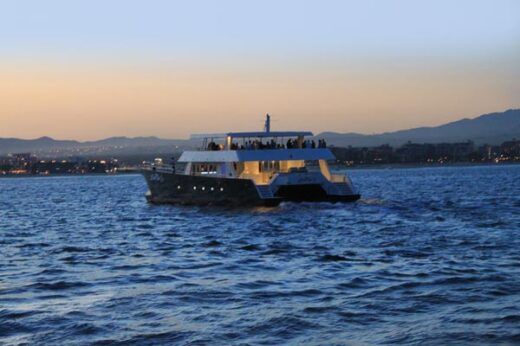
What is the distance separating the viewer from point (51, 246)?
32562mm

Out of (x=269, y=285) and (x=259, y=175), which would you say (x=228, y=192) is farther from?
(x=269, y=285)

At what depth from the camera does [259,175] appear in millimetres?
51969

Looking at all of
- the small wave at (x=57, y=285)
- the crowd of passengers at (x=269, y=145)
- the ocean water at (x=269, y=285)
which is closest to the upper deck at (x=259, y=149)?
the crowd of passengers at (x=269, y=145)

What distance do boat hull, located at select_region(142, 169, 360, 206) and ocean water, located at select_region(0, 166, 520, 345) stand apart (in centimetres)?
1038

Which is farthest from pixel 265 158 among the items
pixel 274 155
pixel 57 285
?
pixel 57 285

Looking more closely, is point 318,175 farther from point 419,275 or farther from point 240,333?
point 240,333

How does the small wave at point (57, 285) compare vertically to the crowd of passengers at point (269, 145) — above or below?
below

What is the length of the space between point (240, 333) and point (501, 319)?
482 centimetres

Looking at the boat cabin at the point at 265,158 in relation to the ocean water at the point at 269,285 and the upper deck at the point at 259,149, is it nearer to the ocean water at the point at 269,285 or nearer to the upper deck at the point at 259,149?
the upper deck at the point at 259,149

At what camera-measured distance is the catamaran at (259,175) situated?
4938 cm

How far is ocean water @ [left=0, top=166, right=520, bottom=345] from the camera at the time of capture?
1543 cm

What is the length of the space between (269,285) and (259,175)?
104 ft

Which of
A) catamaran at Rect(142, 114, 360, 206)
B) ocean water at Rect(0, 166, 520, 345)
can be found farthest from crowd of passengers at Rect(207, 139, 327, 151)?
ocean water at Rect(0, 166, 520, 345)

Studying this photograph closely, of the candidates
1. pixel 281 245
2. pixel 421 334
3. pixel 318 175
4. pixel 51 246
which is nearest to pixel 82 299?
pixel 421 334
